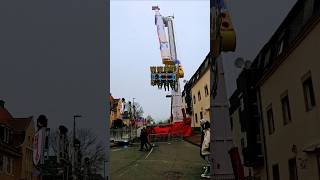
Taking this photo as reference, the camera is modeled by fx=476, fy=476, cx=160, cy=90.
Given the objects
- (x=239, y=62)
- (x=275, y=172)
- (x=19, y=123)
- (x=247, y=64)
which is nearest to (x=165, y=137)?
(x=19, y=123)

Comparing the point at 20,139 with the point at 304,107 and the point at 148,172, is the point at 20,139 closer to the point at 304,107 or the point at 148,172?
the point at 148,172

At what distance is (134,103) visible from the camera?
57594 millimetres

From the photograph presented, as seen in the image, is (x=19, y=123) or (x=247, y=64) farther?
(x=19, y=123)

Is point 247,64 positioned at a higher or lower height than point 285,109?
higher

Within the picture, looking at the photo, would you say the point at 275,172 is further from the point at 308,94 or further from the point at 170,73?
the point at 170,73

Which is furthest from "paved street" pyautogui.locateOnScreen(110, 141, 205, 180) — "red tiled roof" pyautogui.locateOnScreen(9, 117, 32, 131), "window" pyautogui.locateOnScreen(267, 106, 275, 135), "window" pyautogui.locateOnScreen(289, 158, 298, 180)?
"window" pyautogui.locateOnScreen(289, 158, 298, 180)

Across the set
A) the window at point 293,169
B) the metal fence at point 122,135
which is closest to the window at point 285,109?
the window at point 293,169

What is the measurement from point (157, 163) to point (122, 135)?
39.7ft

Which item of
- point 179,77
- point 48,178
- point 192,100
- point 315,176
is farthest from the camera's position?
point 179,77

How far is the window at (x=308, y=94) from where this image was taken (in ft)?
48.5

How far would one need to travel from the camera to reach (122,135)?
42531mm

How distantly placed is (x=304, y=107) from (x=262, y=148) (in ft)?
16.7

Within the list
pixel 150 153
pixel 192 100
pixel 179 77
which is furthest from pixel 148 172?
pixel 179 77

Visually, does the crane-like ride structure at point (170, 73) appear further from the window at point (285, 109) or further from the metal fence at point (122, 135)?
the window at point (285, 109)
